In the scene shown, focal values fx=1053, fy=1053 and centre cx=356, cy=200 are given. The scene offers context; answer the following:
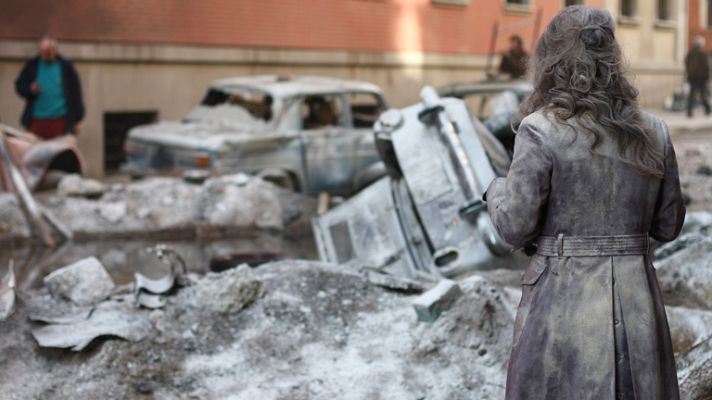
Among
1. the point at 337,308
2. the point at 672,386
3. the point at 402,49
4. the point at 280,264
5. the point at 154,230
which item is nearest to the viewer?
the point at 672,386

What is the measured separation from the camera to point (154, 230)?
35.6 ft

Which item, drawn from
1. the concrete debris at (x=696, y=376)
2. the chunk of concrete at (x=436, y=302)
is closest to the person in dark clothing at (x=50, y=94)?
the chunk of concrete at (x=436, y=302)

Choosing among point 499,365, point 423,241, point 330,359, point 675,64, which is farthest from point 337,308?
point 675,64

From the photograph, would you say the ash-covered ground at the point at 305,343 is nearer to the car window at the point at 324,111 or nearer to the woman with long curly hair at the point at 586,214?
the woman with long curly hair at the point at 586,214

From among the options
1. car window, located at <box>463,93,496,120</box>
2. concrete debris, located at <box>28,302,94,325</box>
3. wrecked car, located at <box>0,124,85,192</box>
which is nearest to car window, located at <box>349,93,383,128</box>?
car window, located at <box>463,93,496,120</box>

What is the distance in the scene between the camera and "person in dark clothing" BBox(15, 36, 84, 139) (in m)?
12.5

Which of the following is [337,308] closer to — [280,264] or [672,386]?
[280,264]

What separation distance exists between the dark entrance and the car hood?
15.2 ft

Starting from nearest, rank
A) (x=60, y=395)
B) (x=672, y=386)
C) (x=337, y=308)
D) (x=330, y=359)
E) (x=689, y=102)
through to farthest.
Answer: (x=672, y=386), (x=60, y=395), (x=330, y=359), (x=337, y=308), (x=689, y=102)

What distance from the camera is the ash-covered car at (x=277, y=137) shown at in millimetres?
11266

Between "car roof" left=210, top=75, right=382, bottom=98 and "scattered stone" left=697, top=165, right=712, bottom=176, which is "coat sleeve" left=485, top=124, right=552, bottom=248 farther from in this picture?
"scattered stone" left=697, top=165, right=712, bottom=176

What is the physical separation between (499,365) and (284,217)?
20.5 feet

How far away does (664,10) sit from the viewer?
34125 millimetres

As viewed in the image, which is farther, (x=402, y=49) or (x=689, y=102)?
(x=689, y=102)
